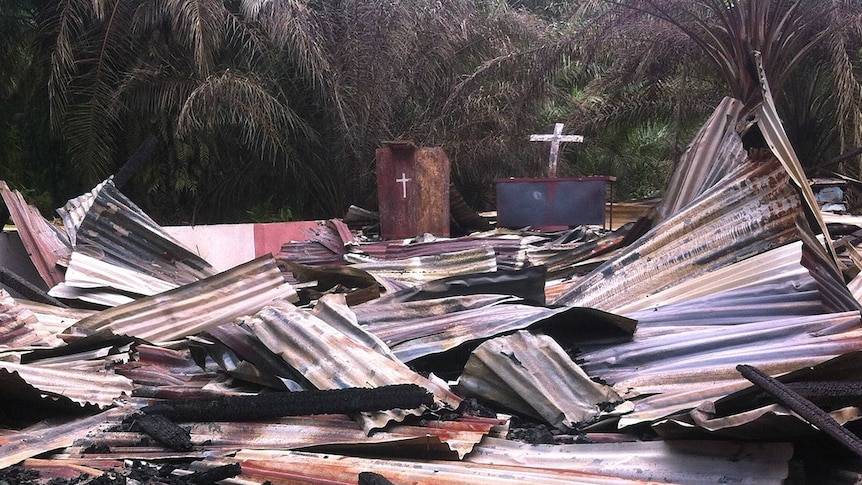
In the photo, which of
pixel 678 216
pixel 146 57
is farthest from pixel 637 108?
pixel 678 216

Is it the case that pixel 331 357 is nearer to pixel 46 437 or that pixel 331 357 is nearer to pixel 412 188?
pixel 46 437

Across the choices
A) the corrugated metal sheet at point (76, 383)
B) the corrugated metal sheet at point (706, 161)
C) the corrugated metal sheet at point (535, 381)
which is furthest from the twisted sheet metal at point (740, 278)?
the corrugated metal sheet at point (76, 383)

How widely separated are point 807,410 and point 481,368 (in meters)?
1.25

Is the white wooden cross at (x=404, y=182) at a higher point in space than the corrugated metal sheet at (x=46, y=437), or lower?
higher

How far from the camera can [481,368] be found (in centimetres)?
312

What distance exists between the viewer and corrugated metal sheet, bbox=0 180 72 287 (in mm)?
5508

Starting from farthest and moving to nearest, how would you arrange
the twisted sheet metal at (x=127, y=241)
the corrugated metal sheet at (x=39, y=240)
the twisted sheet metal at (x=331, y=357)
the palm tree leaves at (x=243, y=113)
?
the palm tree leaves at (x=243, y=113)
the twisted sheet metal at (x=127, y=241)
the corrugated metal sheet at (x=39, y=240)
the twisted sheet metal at (x=331, y=357)

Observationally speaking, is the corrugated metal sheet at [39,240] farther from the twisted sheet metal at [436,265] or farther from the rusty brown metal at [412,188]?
the rusty brown metal at [412,188]

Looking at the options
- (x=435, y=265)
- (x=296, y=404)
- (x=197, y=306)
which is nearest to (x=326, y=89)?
(x=435, y=265)

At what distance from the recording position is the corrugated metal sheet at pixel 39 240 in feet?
18.1

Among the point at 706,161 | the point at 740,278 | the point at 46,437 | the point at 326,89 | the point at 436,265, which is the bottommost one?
the point at 46,437

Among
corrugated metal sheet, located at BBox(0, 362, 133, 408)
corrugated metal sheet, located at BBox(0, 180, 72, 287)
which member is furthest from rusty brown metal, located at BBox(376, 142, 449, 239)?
corrugated metal sheet, located at BBox(0, 362, 133, 408)

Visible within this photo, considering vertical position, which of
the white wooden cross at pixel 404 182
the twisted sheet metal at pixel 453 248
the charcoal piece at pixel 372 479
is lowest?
the charcoal piece at pixel 372 479

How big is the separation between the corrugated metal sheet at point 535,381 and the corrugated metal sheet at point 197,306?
1.79 metres
